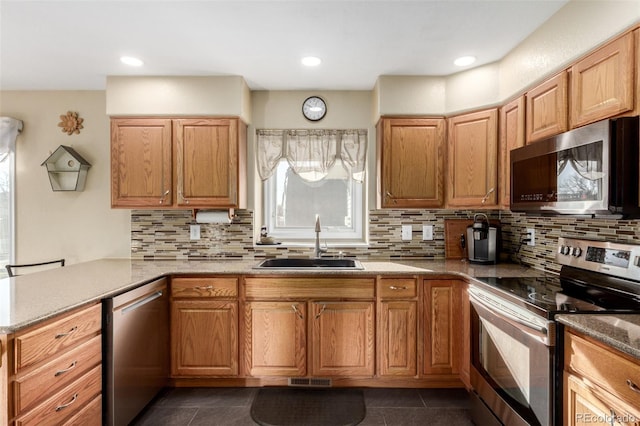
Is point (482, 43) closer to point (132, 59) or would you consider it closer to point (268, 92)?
point (268, 92)

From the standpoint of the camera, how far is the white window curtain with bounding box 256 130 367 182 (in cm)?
294

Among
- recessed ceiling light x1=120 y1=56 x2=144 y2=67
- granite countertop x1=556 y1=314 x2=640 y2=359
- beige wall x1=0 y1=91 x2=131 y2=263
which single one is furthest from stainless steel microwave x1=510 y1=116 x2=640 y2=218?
beige wall x1=0 y1=91 x2=131 y2=263

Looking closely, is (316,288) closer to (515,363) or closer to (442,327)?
(442,327)

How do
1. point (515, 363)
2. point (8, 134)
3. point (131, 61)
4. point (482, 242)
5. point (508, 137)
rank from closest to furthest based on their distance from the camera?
point (515, 363), point (508, 137), point (131, 61), point (482, 242), point (8, 134)

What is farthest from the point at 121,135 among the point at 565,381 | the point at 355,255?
the point at 565,381

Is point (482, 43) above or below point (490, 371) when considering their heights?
above

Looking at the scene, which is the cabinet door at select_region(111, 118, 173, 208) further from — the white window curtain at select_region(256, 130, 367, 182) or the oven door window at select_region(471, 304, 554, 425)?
the oven door window at select_region(471, 304, 554, 425)

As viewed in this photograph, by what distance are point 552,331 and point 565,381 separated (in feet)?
0.61

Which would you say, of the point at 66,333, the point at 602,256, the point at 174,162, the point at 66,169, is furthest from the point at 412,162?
the point at 66,169

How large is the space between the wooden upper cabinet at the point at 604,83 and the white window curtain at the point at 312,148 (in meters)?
1.57

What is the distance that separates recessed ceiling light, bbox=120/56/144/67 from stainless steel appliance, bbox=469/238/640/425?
2753 mm

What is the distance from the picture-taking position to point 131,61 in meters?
2.37

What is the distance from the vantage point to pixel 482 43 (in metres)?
2.13

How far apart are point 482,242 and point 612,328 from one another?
1.38m
